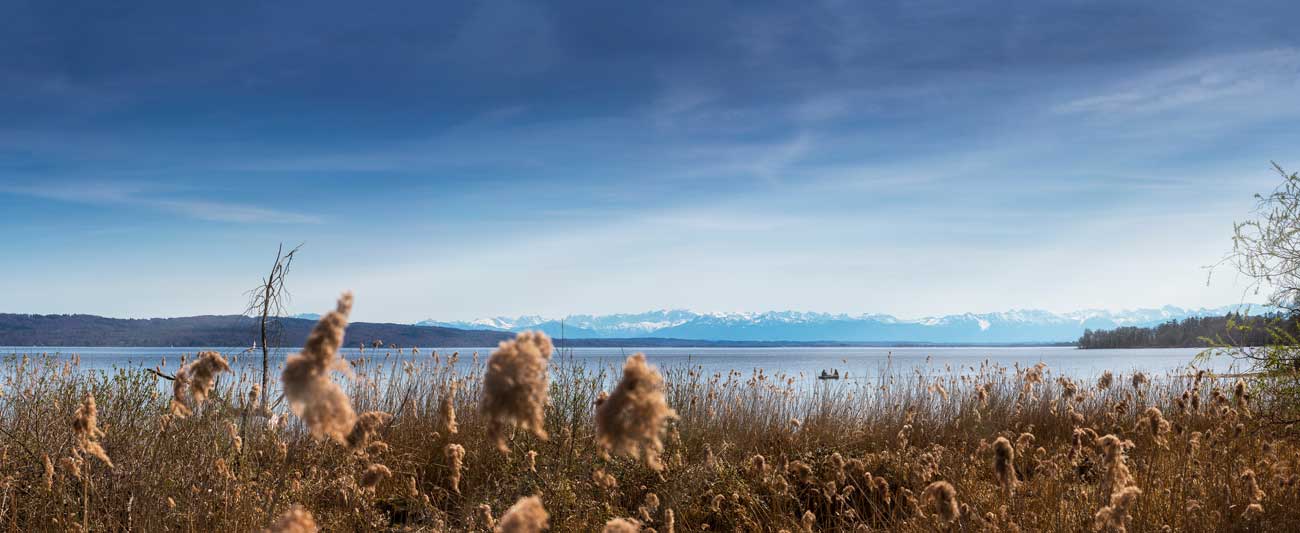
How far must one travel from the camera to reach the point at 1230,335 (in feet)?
31.0

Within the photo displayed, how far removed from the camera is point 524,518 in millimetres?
1244

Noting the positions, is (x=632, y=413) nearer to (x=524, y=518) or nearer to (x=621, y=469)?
(x=524, y=518)

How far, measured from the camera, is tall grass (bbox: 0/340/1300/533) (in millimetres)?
4941

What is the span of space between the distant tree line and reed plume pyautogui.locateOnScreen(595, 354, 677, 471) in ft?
29.6

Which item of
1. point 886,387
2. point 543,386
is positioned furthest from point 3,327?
point 543,386

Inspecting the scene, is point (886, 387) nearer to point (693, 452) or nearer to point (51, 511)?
point (693, 452)

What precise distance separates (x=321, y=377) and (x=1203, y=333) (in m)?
64.9

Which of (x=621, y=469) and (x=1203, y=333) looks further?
(x=1203, y=333)

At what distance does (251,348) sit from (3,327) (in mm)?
128337

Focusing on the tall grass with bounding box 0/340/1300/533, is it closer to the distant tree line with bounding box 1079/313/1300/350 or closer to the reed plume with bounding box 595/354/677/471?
the distant tree line with bounding box 1079/313/1300/350

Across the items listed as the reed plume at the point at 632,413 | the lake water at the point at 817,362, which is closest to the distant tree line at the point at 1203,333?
the lake water at the point at 817,362

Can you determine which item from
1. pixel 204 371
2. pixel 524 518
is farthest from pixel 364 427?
pixel 524 518

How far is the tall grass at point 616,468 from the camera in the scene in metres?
4.94

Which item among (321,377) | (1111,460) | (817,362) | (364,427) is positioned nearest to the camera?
(321,377)
